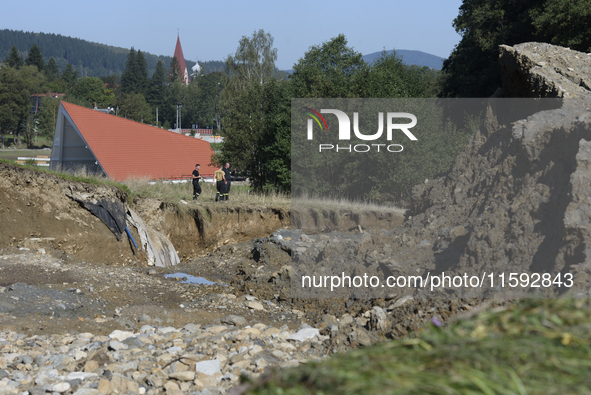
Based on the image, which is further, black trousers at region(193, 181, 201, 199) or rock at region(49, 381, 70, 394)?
black trousers at region(193, 181, 201, 199)

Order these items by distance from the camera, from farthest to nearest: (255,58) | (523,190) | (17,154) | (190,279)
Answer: (17,154)
(255,58)
(190,279)
(523,190)

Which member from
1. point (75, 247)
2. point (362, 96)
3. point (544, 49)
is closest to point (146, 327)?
point (75, 247)

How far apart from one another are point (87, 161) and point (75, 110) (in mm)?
2857

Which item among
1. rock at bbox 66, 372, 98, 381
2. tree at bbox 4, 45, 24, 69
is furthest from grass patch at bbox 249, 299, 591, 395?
tree at bbox 4, 45, 24, 69

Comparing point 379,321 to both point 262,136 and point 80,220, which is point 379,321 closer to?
point 80,220

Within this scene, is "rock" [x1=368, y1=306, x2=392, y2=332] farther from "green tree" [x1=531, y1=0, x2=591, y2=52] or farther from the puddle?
"green tree" [x1=531, y1=0, x2=591, y2=52]

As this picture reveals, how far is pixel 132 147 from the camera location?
27.7 m

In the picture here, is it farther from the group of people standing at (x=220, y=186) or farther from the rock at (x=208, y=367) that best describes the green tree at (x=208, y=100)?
the rock at (x=208, y=367)

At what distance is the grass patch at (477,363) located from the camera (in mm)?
1569

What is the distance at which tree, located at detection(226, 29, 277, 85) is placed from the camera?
1796 inches

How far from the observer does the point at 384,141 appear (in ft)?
77.9

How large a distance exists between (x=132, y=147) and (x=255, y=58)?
842 inches

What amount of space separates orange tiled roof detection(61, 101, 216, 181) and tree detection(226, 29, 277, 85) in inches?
617

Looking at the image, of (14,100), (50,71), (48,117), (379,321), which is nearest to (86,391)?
(379,321)
